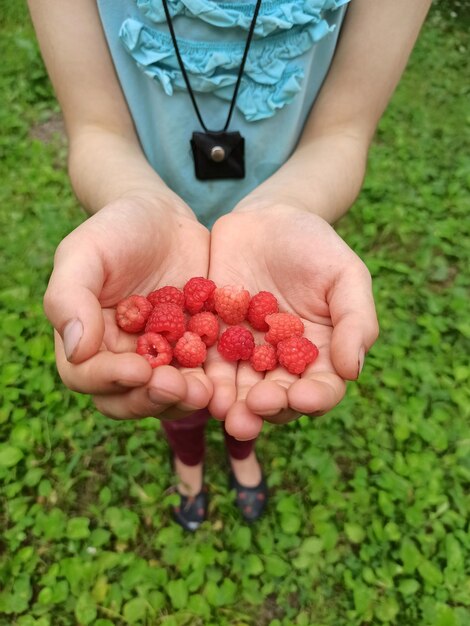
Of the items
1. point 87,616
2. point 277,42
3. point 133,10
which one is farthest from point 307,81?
point 87,616

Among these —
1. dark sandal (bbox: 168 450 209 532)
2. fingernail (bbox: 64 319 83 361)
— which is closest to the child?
fingernail (bbox: 64 319 83 361)

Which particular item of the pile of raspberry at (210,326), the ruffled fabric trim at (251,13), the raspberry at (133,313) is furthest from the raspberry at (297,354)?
the ruffled fabric trim at (251,13)

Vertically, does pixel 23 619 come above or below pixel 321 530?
below

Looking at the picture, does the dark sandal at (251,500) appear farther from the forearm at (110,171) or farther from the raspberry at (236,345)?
the forearm at (110,171)

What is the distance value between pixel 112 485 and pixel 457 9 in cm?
473

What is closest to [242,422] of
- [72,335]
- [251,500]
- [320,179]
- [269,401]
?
[269,401]

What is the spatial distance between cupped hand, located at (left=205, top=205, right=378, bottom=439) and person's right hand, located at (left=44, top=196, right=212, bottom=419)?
10cm

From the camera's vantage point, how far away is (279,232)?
4.85 feet

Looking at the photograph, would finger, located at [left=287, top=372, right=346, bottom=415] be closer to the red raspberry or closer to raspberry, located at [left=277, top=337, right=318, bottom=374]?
raspberry, located at [left=277, top=337, right=318, bottom=374]

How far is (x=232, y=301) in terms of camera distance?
149 cm

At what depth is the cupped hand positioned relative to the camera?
1.19 m

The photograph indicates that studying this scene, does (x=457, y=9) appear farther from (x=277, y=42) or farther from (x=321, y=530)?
(x=321, y=530)

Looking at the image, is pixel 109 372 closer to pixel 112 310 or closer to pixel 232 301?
pixel 112 310

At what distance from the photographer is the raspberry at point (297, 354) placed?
132 cm
